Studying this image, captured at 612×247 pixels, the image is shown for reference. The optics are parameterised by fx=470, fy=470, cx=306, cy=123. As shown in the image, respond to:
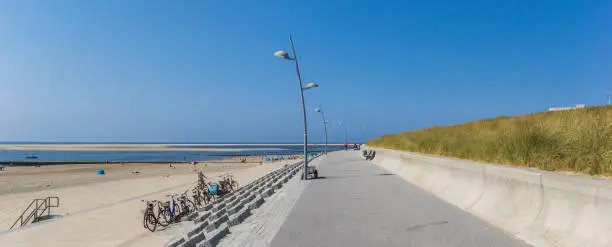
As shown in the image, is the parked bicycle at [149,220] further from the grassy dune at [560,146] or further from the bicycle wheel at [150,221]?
the grassy dune at [560,146]

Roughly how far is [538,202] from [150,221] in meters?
13.2

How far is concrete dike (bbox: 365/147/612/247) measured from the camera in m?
6.04

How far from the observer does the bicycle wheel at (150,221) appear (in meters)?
16.5

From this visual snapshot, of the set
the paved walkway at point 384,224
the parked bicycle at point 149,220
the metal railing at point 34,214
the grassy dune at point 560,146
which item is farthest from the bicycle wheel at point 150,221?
the grassy dune at point 560,146

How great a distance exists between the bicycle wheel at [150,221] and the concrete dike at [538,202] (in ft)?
32.9

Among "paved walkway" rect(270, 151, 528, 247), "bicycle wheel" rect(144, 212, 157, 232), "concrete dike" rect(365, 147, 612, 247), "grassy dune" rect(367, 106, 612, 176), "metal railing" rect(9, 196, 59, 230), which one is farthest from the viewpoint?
"metal railing" rect(9, 196, 59, 230)

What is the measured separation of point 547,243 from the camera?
272 inches

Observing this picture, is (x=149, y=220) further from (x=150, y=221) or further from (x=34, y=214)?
(x=34, y=214)

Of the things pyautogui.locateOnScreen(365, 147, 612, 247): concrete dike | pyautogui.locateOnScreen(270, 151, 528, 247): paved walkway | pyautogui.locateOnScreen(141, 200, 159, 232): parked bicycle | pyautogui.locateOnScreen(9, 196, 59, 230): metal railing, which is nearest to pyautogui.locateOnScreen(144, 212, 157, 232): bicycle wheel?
pyautogui.locateOnScreen(141, 200, 159, 232): parked bicycle

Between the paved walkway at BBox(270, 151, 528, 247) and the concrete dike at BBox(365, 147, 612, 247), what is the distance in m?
0.36

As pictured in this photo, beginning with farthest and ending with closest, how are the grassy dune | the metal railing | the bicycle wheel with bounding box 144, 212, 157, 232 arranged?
the metal railing → the bicycle wheel with bounding box 144, 212, 157, 232 → the grassy dune

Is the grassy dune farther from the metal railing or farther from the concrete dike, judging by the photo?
the metal railing

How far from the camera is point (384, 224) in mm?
9336

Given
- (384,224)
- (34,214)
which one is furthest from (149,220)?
(384,224)
